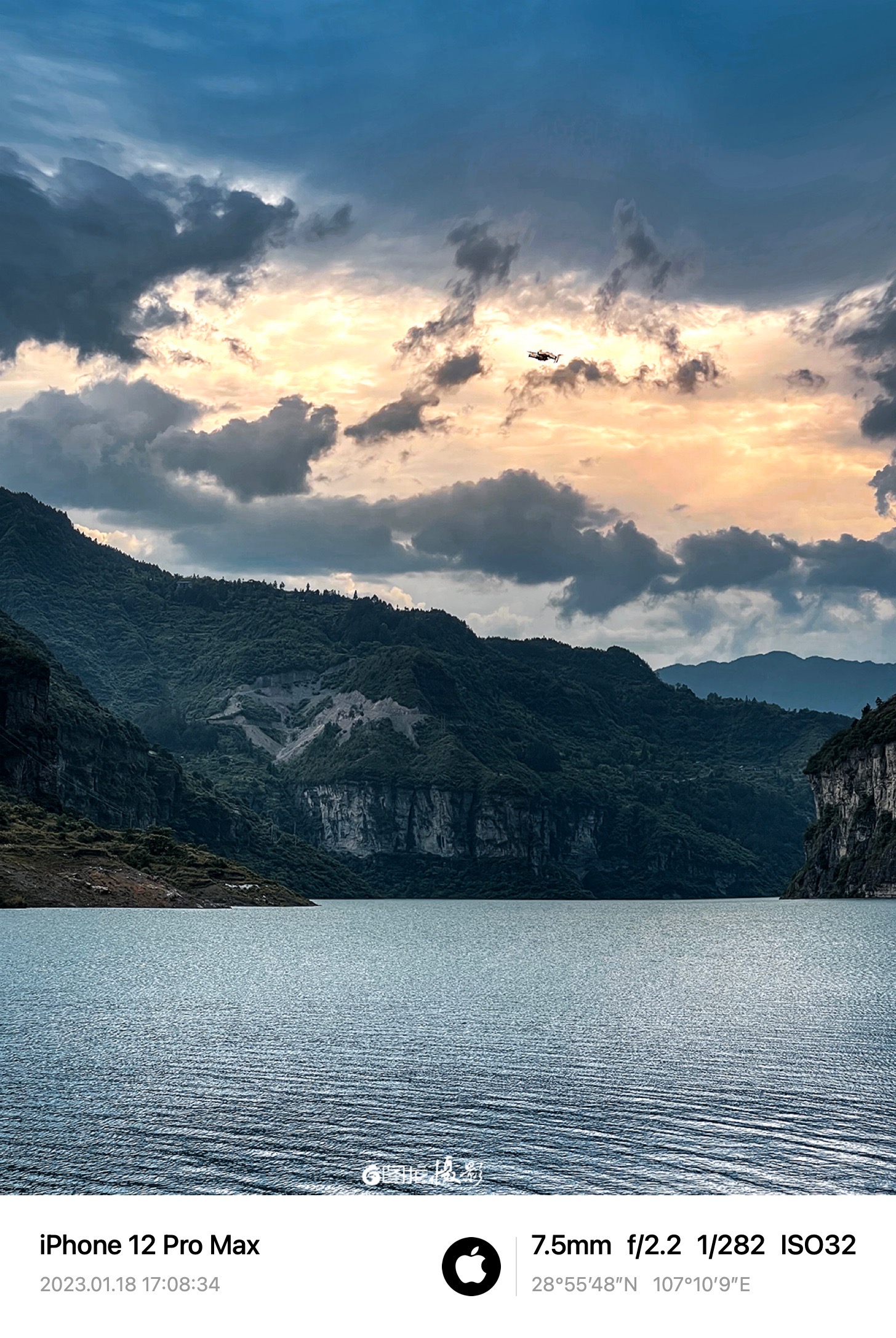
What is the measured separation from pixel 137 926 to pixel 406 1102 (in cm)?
13922

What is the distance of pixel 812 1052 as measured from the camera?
62344 mm

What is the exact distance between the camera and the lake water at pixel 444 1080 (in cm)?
3919

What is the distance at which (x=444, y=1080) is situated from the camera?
5375cm
